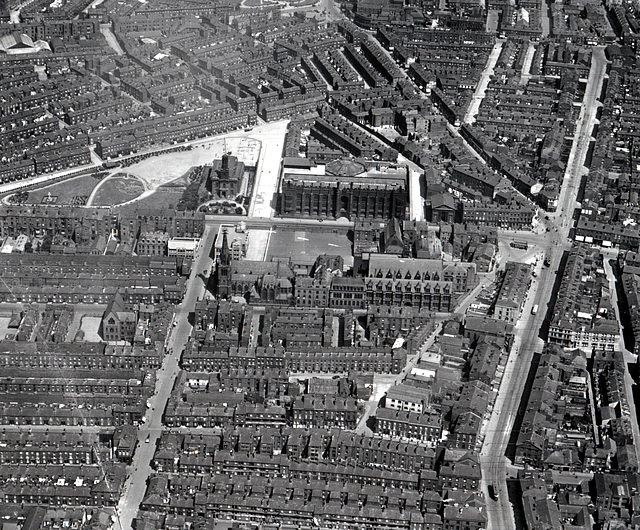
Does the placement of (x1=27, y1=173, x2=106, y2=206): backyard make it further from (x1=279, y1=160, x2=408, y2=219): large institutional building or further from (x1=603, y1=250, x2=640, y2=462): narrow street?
(x1=603, y1=250, x2=640, y2=462): narrow street

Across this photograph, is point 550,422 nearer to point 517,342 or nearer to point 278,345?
point 517,342

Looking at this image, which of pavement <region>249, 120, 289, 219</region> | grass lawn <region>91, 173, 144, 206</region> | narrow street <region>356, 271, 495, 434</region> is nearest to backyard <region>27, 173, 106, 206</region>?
grass lawn <region>91, 173, 144, 206</region>

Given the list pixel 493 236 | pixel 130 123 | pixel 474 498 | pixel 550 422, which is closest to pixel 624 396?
pixel 550 422

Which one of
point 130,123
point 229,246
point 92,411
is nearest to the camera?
point 92,411

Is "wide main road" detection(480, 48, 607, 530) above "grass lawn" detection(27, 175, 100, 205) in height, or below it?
above

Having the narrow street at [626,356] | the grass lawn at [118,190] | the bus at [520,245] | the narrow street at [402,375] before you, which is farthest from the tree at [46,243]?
the narrow street at [626,356]

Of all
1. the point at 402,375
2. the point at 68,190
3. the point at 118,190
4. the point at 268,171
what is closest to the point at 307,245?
the point at 268,171

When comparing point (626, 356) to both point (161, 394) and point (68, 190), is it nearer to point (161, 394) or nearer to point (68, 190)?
point (161, 394)
